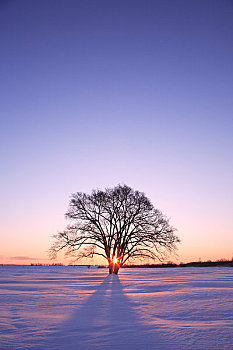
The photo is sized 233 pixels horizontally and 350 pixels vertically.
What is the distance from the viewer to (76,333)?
229 inches

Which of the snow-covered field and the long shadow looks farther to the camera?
the snow-covered field

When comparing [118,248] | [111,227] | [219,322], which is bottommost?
[219,322]

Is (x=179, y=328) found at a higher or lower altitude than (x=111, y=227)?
lower

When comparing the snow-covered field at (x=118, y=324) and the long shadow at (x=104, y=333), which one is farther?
the snow-covered field at (x=118, y=324)

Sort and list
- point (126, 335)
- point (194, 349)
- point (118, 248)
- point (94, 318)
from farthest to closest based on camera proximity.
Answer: point (118, 248) < point (94, 318) < point (126, 335) < point (194, 349)

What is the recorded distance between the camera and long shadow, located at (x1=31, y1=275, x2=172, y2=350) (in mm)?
4942

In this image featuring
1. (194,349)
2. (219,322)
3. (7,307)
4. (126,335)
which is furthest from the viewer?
(7,307)

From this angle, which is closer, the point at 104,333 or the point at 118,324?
the point at 104,333

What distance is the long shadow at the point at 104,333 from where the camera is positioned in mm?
4942

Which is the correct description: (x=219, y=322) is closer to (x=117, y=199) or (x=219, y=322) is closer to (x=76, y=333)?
(x=76, y=333)

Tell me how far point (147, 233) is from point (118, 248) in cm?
302

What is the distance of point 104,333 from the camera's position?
5777 mm

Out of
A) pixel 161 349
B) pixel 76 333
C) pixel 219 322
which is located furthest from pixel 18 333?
pixel 219 322

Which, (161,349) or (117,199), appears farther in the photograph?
(117,199)
